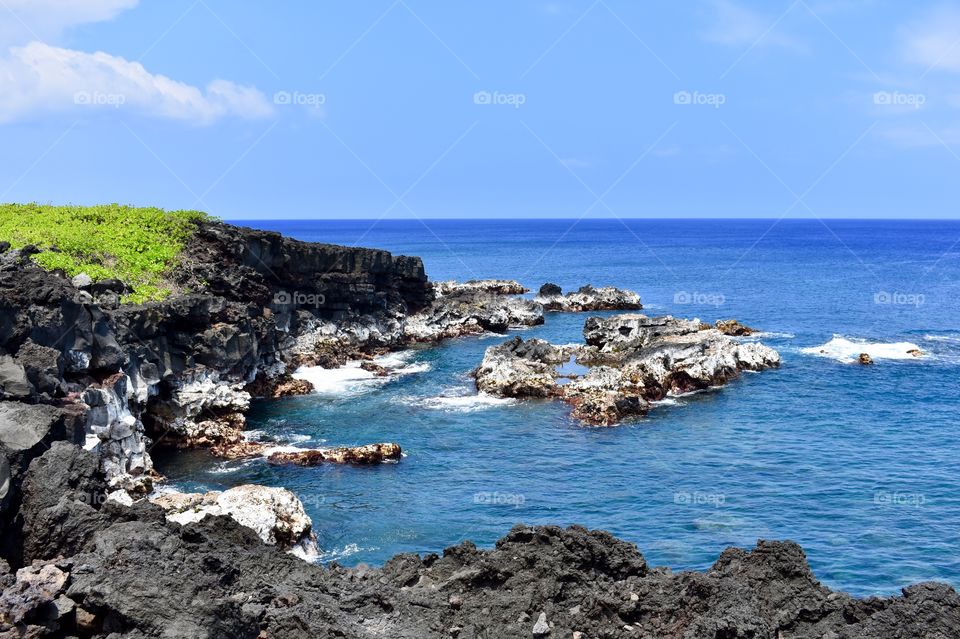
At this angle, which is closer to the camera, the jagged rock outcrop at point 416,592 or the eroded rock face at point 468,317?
the jagged rock outcrop at point 416,592

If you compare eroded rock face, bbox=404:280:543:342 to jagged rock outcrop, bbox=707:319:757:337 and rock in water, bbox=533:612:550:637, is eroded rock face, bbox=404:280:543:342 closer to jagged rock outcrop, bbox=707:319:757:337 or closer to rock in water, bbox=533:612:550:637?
jagged rock outcrop, bbox=707:319:757:337

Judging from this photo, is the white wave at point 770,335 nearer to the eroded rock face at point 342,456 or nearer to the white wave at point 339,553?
the eroded rock face at point 342,456

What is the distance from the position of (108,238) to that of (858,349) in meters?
59.1

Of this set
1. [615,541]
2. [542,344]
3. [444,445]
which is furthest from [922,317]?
[615,541]

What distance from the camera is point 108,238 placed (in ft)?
165

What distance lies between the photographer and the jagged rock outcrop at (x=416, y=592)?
14.2 meters

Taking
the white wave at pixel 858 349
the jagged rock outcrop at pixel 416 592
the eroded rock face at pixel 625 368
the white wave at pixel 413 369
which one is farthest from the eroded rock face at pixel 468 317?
the jagged rock outcrop at pixel 416 592

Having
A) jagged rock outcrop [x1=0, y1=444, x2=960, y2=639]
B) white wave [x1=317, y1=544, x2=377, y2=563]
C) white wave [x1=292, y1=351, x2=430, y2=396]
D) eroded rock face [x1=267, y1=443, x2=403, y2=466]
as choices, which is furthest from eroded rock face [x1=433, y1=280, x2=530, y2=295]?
jagged rock outcrop [x1=0, y1=444, x2=960, y2=639]

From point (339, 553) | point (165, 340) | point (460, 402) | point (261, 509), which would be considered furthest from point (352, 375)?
point (261, 509)

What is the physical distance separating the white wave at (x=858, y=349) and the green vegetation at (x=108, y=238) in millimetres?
51113

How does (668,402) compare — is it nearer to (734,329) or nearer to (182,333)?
(734,329)

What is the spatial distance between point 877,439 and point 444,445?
77.7ft

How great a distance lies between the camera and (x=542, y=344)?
203ft

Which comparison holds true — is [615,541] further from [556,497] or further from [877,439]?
[877,439]
